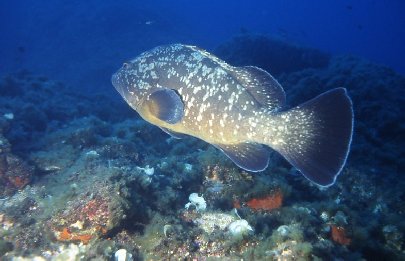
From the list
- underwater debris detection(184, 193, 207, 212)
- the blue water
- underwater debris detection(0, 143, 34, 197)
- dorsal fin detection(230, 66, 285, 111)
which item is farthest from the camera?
the blue water

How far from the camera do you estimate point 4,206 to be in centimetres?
594

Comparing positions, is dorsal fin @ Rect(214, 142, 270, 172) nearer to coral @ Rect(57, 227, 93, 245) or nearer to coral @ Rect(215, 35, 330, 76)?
coral @ Rect(57, 227, 93, 245)

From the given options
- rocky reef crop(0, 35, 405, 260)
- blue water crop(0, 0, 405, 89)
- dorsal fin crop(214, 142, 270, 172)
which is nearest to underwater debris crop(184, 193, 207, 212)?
rocky reef crop(0, 35, 405, 260)

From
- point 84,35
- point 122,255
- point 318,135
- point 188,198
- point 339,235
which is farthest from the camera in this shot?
point 84,35

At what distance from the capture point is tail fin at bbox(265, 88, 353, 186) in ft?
12.2

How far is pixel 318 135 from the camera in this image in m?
3.94

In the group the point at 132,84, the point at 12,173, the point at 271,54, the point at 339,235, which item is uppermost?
the point at 132,84

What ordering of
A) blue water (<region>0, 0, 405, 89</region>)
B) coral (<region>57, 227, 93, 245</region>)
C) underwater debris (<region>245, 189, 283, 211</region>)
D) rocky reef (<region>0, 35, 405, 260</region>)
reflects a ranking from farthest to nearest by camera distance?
1. blue water (<region>0, 0, 405, 89</region>)
2. underwater debris (<region>245, 189, 283, 211</region>)
3. coral (<region>57, 227, 93, 245</region>)
4. rocky reef (<region>0, 35, 405, 260</region>)

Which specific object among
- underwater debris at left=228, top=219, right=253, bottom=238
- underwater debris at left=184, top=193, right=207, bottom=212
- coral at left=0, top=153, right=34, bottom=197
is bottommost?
coral at left=0, top=153, right=34, bottom=197

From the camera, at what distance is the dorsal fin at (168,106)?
4680 mm

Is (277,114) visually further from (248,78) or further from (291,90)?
(291,90)

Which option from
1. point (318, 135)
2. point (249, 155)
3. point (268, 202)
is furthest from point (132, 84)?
point (268, 202)

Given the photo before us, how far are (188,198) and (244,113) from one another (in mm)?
2650

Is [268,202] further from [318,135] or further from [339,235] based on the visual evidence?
[318,135]
